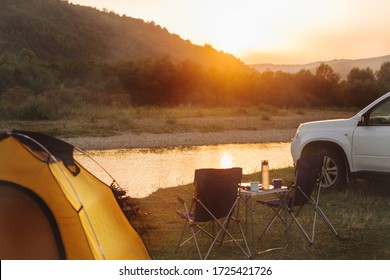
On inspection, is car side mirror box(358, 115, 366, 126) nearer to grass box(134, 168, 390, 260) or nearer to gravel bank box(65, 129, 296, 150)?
Result: grass box(134, 168, 390, 260)

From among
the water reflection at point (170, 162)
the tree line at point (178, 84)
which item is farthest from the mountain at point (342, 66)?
the water reflection at point (170, 162)

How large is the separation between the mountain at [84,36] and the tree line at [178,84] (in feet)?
12.7

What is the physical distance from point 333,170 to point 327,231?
2.54 metres

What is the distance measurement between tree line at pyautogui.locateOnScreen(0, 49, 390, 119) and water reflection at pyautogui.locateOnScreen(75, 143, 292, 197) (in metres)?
20.8

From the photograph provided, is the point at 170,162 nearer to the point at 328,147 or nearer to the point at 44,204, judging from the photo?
the point at 328,147

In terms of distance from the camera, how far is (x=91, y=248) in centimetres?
641

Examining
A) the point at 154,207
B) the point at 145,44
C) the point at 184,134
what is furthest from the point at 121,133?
the point at 145,44

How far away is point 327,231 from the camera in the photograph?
851cm

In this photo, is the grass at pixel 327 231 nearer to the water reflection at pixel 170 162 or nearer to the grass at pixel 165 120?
the water reflection at pixel 170 162

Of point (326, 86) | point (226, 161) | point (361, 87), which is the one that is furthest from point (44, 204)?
point (326, 86)

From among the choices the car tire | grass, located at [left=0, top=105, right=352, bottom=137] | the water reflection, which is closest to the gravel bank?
grass, located at [left=0, top=105, right=352, bottom=137]

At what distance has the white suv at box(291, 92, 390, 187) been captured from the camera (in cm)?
1014

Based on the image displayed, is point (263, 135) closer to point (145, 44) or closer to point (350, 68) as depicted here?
point (350, 68)

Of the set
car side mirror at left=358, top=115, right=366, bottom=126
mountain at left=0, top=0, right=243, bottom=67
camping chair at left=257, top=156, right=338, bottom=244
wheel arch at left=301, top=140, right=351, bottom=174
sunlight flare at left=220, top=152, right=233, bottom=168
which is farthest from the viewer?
mountain at left=0, top=0, right=243, bottom=67
